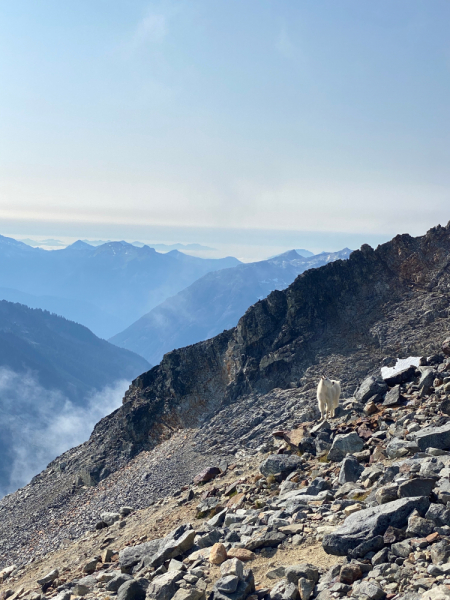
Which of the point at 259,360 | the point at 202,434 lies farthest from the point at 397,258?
the point at 202,434

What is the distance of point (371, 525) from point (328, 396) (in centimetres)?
1590

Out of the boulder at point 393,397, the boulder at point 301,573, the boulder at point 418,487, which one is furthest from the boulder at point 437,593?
the boulder at point 393,397

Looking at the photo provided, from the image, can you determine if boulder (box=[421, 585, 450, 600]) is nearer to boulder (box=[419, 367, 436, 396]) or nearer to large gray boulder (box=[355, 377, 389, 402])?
boulder (box=[419, 367, 436, 396])

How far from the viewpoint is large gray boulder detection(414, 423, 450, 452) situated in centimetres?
1636

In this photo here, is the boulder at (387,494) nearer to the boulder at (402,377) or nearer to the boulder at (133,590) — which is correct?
the boulder at (133,590)

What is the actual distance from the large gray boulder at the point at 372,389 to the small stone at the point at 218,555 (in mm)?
15343

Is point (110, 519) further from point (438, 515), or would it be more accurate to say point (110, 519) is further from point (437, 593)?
point (437, 593)

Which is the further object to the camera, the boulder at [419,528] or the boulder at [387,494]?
the boulder at [387,494]

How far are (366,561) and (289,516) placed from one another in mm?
4225

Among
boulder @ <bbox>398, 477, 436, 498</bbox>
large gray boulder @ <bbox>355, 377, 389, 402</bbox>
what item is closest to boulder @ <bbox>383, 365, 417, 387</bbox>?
large gray boulder @ <bbox>355, 377, 389, 402</bbox>

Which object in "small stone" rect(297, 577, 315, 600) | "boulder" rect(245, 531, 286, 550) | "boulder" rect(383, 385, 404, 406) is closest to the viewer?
"small stone" rect(297, 577, 315, 600)

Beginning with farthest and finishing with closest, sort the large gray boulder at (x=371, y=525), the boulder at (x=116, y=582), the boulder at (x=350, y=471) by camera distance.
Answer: the boulder at (x=350, y=471) → the boulder at (x=116, y=582) → the large gray boulder at (x=371, y=525)

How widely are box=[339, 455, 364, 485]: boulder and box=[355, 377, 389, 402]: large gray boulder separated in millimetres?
9749

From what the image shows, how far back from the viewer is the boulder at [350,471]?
656 inches
